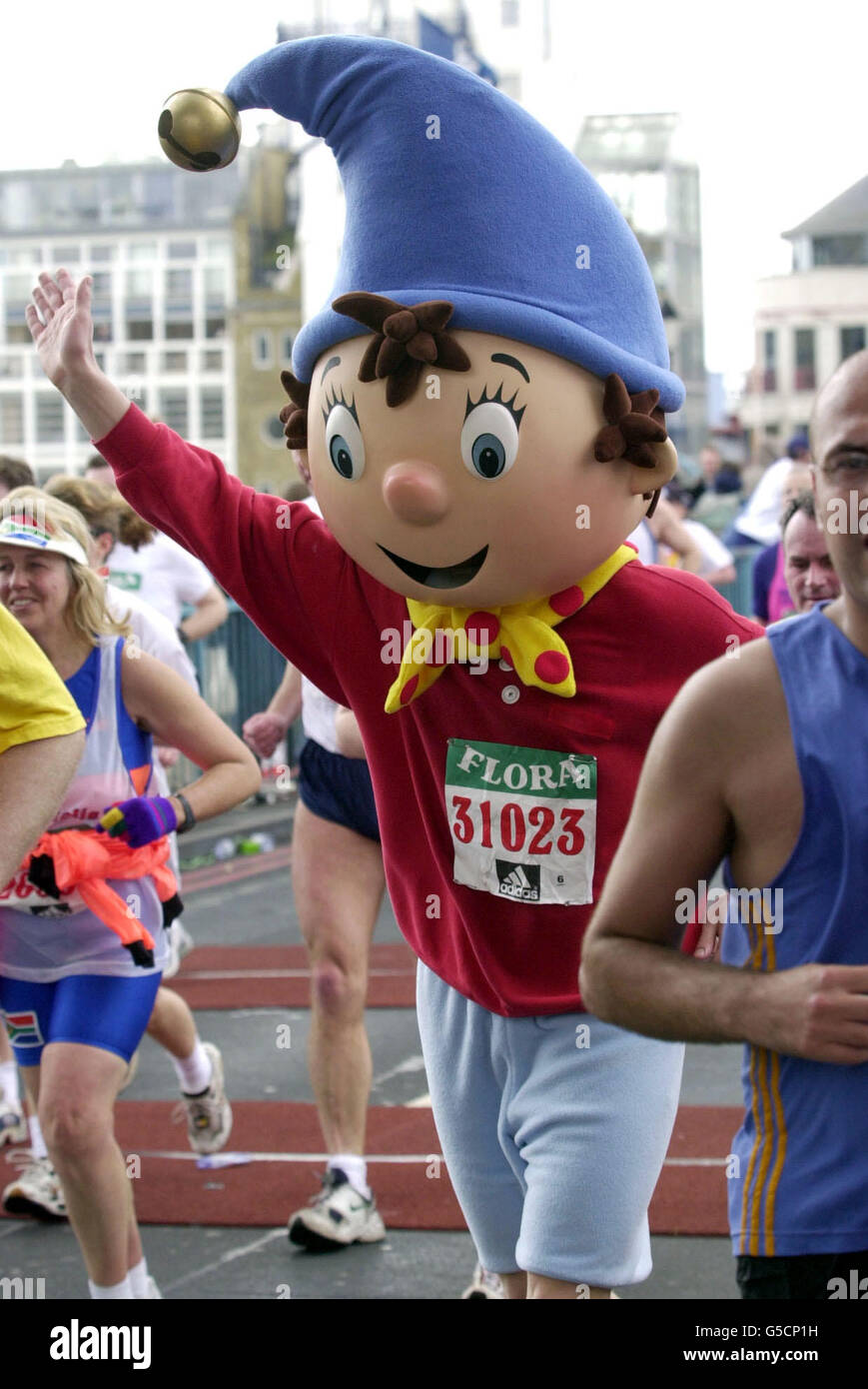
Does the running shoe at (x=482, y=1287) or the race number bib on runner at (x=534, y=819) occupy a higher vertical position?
the race number bib on runner at (x=534, y=819)

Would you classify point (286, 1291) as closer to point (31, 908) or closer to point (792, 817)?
point (31, 908)

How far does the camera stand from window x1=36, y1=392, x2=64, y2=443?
86.9 metres

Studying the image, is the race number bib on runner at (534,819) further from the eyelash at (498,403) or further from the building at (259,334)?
the building at (259,334)

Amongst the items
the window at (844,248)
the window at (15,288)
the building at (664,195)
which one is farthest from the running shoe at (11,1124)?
the window at (15,288)

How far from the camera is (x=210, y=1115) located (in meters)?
5.66

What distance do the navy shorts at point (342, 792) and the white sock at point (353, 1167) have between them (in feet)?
2.78

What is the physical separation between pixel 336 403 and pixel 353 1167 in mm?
2587

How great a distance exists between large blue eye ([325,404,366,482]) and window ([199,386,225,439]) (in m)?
81.8

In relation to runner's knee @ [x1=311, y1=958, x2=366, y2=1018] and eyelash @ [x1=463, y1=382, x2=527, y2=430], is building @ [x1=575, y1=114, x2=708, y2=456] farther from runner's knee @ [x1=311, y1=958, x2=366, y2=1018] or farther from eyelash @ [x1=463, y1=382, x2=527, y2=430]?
eyelash @ [x1=463, y1=382, x2=527, y2=430]

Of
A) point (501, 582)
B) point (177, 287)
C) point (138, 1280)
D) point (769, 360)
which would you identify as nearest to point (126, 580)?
point (138, 1280)

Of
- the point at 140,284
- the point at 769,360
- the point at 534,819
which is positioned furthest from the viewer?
the point at 140,284

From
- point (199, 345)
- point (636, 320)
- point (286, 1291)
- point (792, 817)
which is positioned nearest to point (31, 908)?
point (286, 1291)

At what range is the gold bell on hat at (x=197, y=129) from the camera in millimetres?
3180

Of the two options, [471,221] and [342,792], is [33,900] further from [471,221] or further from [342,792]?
[471,221]
